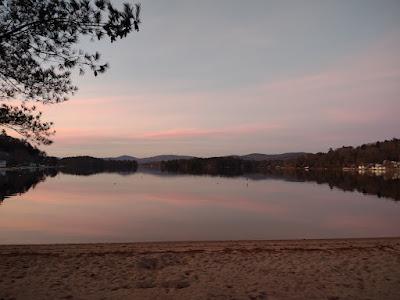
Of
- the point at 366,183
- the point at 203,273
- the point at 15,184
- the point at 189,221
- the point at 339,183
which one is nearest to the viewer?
the point at 203,273

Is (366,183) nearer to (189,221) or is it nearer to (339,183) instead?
(339,183)

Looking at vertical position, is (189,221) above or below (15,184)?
below

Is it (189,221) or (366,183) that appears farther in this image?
(366,183)

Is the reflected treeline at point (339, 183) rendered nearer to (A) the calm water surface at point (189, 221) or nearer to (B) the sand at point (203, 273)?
(A) the calm water surface at point (189, 221)

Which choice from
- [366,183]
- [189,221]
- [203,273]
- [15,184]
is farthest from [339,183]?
[203,273]

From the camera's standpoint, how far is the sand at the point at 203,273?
30.2 feet

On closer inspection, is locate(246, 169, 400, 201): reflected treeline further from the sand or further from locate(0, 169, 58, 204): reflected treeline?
locate(0, 169, 58, 204): reflected treeline

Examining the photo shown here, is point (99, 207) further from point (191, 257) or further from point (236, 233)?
point (191, 257)

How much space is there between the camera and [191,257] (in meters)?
12.9

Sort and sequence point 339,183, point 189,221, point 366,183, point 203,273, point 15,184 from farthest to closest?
point 339,183
point 366,183
point 15,184
point 189,221
point 203,273

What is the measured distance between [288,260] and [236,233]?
40.3 ft

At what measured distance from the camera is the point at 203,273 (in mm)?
10945

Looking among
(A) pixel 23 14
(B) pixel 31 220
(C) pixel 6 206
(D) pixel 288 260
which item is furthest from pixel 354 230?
(C) pixel 6 206

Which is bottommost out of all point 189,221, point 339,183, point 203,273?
point 189,221
